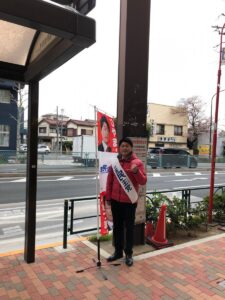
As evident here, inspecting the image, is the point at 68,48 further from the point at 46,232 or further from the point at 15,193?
the point at 15,193

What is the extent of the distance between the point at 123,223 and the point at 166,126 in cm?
4353

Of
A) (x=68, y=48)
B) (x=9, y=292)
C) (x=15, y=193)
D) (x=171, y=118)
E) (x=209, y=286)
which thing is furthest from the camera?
(x=171, y=118)

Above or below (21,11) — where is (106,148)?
below

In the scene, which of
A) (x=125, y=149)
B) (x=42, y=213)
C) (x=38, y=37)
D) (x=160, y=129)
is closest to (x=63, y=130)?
(x=160, y=129)

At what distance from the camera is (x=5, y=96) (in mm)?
29578

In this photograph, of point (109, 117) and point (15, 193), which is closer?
point (109, 117)

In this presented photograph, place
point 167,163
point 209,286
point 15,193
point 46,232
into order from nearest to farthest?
1. point 209,286
2. point 46,232
3. point 15,193
4. point 167,163

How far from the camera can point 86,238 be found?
17.2ft

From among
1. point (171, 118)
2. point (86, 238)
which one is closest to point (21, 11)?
point (86, 238)

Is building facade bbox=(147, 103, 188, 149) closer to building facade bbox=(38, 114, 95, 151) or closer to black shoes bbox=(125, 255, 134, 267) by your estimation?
building facade bbox=(38, 114, 95, 151)

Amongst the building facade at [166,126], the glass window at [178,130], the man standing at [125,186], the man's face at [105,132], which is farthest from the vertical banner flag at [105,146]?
the glass window at [178,130]

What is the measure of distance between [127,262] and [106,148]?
5.28 feet

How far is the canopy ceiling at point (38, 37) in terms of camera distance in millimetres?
2156

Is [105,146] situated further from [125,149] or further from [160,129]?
[160,129]
